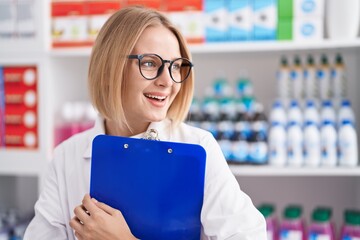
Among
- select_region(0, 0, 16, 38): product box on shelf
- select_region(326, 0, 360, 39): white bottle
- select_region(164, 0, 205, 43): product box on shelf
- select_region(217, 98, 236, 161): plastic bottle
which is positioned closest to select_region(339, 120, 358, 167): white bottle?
select_region(326, 0, 360, 39): white bottle

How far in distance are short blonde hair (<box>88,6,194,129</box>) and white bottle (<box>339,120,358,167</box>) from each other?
1.05 metres

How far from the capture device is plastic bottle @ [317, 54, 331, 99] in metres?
2.14

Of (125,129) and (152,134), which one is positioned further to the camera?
(125,129)

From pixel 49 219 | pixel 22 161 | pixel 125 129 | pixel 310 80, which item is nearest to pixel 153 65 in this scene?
pixel 125 129

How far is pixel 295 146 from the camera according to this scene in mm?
2070

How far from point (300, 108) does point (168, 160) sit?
1.25 metres

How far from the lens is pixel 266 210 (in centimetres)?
210

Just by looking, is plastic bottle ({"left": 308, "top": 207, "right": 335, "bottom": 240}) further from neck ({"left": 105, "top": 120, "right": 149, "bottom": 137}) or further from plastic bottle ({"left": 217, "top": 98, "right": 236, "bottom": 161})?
neck ({"left": 105, "top": 120, "right": 149, "bottom": 137})

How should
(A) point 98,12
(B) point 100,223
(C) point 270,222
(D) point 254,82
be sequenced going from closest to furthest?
(B) point 100,223 → (C) point 270,222 → (A) point 98,12 → (D) point 254,82

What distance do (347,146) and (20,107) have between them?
1.55 m

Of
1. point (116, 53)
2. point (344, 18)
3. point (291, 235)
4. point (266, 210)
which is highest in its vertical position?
point (344, 18)

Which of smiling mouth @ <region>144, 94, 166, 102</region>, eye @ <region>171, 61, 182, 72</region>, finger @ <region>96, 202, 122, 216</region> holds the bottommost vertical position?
finger @ <region>96, 202, 122, 216</region>

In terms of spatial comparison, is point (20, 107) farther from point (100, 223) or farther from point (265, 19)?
point (100, 223)

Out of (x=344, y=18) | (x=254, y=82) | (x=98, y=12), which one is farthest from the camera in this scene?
(x=254, y=82)
